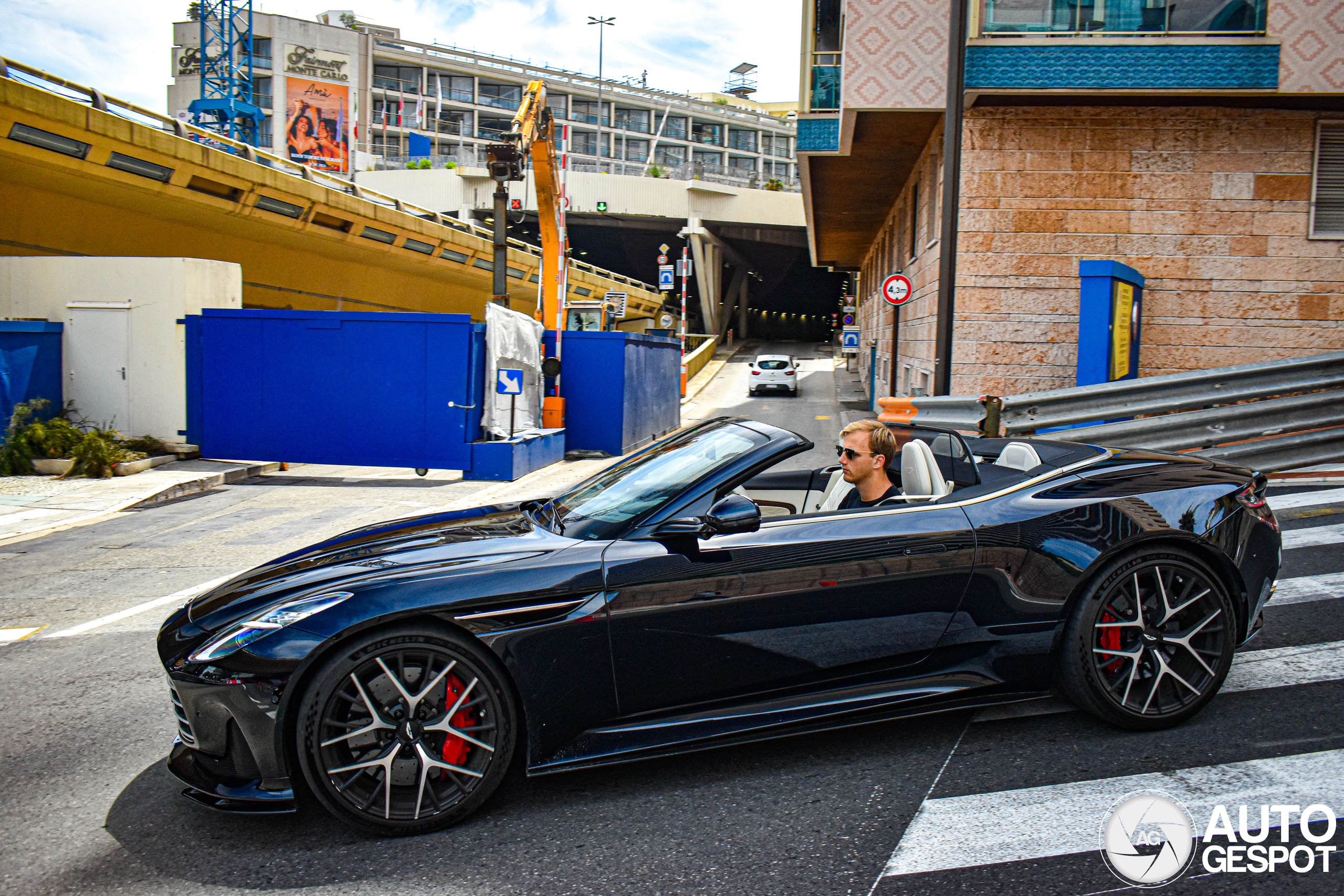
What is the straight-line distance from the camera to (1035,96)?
12.4m

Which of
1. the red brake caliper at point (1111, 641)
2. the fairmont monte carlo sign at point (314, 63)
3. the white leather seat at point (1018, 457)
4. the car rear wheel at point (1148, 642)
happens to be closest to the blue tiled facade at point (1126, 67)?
the white leather seat at point (1018, 457)

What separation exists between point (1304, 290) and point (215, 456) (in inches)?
587

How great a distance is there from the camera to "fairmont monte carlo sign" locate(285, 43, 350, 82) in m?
83.4

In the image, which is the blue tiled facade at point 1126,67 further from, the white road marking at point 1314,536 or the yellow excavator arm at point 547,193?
the yellow excavator arm at point 547,193

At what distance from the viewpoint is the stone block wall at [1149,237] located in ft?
41.1

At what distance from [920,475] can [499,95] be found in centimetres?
9760

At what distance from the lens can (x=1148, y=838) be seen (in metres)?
2.93

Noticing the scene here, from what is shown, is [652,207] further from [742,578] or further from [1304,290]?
[742,578]

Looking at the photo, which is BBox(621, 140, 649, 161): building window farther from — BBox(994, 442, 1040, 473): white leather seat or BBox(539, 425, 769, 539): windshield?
BBox(539, 425, 769, 539): windshield

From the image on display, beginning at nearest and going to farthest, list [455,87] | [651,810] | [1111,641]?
[651,810]
[1111,641]
[455,87]

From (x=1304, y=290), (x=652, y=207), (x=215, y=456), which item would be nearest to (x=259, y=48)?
(x=652, y=207)

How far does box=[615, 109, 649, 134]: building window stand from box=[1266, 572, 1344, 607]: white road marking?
322 feet

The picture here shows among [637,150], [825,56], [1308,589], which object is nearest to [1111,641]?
[1308,589]

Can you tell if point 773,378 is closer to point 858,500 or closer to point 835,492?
point 835,492
